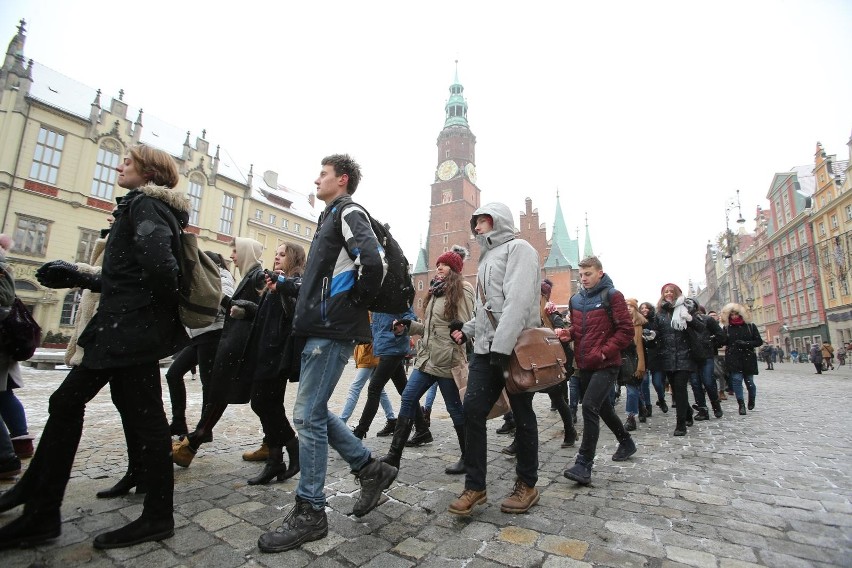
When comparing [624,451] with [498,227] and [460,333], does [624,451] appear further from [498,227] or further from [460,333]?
[498,227]

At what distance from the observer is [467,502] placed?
106 inches

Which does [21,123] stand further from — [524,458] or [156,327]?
[524,458]

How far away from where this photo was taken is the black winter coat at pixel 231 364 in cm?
350

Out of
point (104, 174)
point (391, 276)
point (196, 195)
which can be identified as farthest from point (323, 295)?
point (196, 195)

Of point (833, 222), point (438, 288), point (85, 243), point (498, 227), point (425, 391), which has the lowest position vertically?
point (425, 391)

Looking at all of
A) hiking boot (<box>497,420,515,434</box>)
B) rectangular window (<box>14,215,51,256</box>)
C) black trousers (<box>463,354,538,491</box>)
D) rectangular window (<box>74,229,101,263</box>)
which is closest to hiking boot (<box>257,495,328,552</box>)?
black trousers (<box>463,354,538,491</box>)

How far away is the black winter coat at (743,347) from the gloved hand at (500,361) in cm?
699

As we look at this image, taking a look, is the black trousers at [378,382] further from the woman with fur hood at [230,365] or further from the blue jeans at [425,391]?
the woman with fur hood at [230,365]

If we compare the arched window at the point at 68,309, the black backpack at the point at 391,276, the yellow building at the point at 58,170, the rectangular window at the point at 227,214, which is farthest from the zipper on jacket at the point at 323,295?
the rectangular window at the point at 227,214

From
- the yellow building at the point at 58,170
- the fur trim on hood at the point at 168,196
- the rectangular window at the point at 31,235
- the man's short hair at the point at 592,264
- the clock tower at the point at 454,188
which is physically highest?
the clock tower at the point at 454,188

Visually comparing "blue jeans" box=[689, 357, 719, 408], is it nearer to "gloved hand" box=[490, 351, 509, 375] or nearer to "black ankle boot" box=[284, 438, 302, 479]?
"gloved hand" box=[490, 351, 509, 375]

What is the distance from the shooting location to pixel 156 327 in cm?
237

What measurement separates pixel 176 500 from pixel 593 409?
3.24 meters

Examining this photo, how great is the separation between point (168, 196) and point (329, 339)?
50.4 inches
